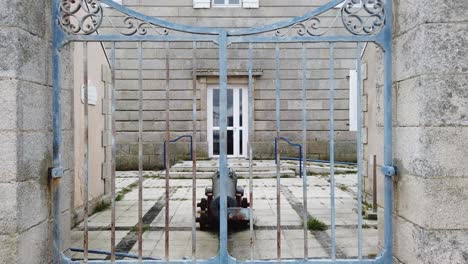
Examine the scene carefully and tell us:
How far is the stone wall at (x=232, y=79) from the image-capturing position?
521 inches

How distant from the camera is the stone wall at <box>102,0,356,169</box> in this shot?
1323 cm

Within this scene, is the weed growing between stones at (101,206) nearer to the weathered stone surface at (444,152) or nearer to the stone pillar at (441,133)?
the stone pillar at (441,133)

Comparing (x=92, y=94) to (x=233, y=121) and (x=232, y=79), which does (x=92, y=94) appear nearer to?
(x=232, y=79)

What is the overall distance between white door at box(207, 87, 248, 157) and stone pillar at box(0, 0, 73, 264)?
33.9 feet

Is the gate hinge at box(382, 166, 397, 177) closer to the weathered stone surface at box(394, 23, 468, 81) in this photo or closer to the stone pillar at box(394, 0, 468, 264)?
the stone pillar at box(394, 0, 468, 264)

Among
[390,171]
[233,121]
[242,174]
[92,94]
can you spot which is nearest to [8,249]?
[390,171]

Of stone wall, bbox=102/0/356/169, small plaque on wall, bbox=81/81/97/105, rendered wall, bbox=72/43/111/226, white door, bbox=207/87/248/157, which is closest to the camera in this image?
rendered wall, bbox=72/43/111/226

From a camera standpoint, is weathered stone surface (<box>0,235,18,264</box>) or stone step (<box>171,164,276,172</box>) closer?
weathered stone surface (<box>0,235,18,264</box>)

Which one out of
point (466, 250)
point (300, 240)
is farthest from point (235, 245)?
point (466, 250)

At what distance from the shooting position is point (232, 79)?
44.1 ft

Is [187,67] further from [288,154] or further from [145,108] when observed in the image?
[288,154]

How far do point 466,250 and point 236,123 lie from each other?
11.1 m

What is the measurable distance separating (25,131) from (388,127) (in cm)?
263

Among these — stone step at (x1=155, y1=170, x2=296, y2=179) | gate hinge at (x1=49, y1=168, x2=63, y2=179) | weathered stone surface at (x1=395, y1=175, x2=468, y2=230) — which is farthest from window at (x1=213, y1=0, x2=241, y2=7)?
weathered stone surface at (x1=395, y1=175, x2=468, y2=230)
